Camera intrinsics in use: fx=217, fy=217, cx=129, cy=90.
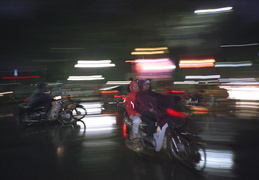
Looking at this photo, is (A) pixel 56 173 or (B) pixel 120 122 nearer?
(A) pixel 56 173

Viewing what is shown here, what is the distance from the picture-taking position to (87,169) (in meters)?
4.18

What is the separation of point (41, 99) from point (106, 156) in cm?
485

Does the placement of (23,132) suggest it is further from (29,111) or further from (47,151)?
(47,151)

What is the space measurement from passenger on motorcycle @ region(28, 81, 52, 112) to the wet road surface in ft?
3.58

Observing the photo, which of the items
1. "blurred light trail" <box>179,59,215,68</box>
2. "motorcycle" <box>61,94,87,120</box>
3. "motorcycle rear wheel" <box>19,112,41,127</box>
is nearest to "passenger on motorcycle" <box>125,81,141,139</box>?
"motorcycle" <box>61,94,87,120</box>

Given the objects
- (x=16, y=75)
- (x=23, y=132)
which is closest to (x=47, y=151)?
(x=23, y=132)

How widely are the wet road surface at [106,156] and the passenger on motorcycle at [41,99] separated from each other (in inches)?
42.9

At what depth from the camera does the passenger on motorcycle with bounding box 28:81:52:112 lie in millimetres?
8539

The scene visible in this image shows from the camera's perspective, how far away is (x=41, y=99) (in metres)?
8.56

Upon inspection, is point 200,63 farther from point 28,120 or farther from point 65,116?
point 28,120

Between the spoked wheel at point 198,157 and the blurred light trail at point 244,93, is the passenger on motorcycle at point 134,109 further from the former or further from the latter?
the blurred light trail at point 244,93

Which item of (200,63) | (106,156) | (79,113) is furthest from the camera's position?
(200,63)

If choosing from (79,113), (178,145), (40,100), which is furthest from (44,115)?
(178,145)

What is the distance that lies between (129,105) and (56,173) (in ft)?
7.16
